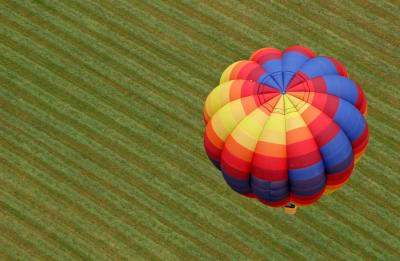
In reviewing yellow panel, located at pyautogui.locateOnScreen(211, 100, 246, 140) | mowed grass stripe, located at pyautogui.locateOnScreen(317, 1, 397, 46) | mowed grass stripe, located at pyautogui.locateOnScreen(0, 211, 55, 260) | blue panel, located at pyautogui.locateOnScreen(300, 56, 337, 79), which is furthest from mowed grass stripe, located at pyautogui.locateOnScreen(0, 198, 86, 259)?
mowed grass stripe, located at pyautogui.locateOnScreen(317, 1, 397, 46)

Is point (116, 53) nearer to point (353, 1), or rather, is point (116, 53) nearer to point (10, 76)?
point (10, 76)

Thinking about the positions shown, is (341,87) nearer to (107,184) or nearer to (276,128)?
(276,128)

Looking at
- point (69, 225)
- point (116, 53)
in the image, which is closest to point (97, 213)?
point (69, 225)

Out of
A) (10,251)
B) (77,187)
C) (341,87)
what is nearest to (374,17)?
(341,87)

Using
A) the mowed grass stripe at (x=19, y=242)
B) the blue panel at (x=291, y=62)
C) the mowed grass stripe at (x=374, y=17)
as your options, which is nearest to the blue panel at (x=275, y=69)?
the blue panel at (x=291, y=62)

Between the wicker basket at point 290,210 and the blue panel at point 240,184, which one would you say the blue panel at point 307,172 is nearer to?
the blue panel at point 240,184

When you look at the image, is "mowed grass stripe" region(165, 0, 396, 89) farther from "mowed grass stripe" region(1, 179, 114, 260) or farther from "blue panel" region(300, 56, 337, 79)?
"mowed grass stripe" region(1, 179, 114, 260)
